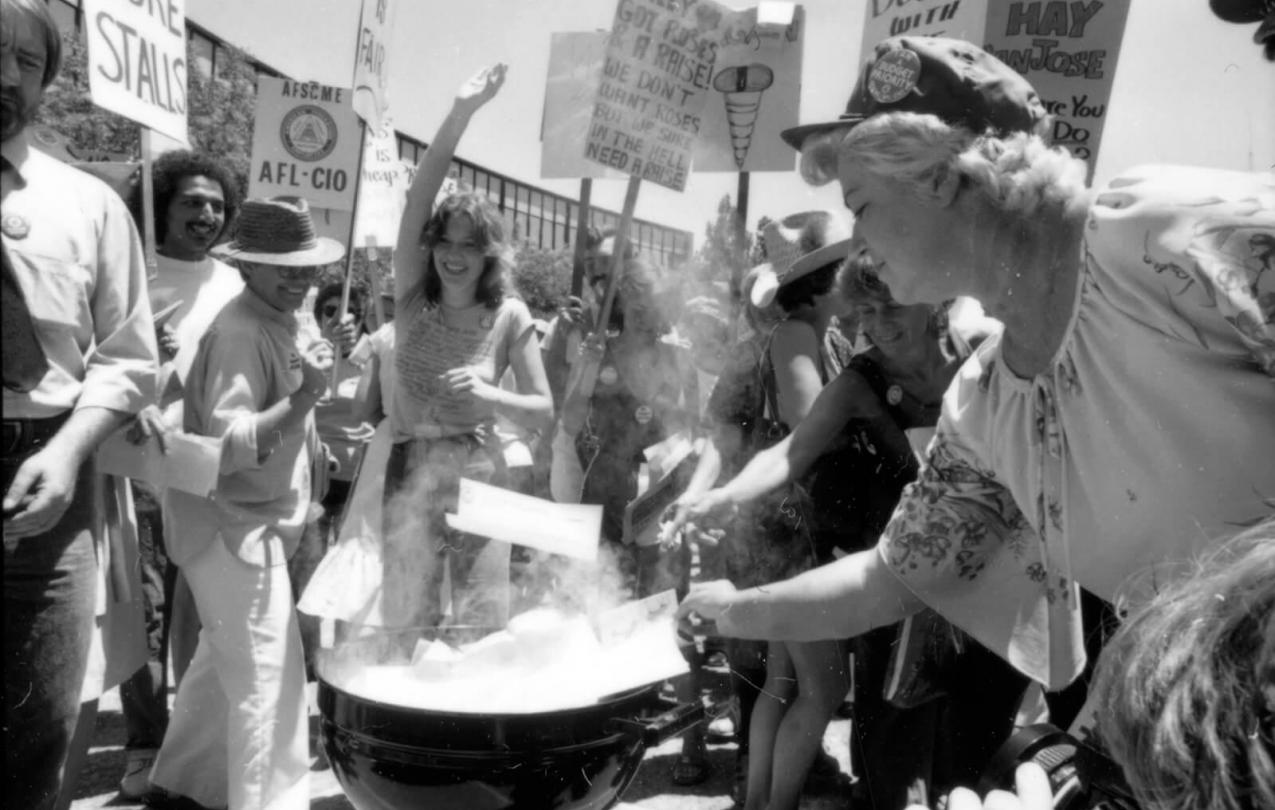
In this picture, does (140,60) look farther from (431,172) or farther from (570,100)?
(570,100)

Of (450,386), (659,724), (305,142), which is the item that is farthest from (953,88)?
(305,142)

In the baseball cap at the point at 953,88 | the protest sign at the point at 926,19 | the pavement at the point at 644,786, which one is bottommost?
the pavement at the point at 644,786

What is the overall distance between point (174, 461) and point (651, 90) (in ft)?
7.22

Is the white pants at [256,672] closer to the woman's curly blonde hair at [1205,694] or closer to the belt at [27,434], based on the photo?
the belt at [27,434]

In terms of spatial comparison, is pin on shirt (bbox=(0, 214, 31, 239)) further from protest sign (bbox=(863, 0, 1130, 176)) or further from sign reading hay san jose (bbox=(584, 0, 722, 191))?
protest sign (bbox=(863, 0, 1130, 176))

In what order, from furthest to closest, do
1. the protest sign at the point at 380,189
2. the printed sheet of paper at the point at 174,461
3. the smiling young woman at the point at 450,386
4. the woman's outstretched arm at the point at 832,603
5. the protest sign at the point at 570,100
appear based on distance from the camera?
the protest sign at the point at 380,189, the protest sign at the point at 570,100, the smiling young woman at the point at 450,386, the printed sheet of paper at the point at 174,461, the woman's outstretched arm at the point at 832,603

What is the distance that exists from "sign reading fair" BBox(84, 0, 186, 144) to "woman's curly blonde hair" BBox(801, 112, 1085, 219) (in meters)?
2.61

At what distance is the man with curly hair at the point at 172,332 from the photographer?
Result: 11.0ft

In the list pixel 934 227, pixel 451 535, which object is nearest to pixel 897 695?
pixel 934 227

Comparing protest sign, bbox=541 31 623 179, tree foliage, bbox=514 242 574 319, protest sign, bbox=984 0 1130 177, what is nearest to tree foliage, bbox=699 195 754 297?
protest sign, bbox=541 31 623 179

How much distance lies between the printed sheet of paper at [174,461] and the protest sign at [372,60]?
1.84m

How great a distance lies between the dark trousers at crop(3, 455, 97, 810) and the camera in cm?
196

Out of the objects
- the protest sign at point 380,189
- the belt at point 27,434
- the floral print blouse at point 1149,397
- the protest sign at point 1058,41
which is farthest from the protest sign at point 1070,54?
the protest sign at point 380,189

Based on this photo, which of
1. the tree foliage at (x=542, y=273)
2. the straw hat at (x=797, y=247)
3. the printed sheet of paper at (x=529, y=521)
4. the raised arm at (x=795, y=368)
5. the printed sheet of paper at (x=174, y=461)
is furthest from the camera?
the tree foliage at (x=542, y=273)
